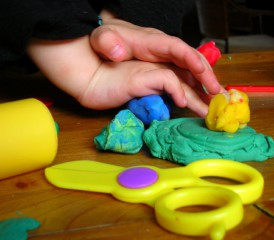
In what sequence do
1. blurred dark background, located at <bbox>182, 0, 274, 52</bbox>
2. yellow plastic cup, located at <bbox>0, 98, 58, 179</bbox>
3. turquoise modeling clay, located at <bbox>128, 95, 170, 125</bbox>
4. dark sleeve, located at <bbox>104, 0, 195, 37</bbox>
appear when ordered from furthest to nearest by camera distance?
blurred dark background, located at <bbox>182, 0, 274, 52</bbox> < dark sleeve, located at <bbox>104, 0, 195, 37</bbox> < turquoise modeling clay, located at <bbox>128, 95, 170, 125</bbox> < yellow plastic cup, located at <bbox>0, 98, 58, 179</bbox>

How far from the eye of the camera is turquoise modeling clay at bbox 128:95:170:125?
0.48 meters

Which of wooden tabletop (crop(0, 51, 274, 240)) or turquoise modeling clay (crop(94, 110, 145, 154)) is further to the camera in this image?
turquoise modeling clay (crop(94, 110, 145, 154))

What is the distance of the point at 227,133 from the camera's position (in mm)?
401

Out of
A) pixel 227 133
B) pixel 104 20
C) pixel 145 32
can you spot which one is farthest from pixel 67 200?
pixel 104 20

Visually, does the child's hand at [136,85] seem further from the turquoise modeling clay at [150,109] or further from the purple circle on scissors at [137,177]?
the purple circle on scissors at [137,177]

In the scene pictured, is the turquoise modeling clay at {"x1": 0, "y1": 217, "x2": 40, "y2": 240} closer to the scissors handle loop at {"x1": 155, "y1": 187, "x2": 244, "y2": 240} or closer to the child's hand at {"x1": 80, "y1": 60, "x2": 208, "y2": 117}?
the scissors handle loop at {"x1": 155, "y1": 187, "x2": 244, "y2": 240}

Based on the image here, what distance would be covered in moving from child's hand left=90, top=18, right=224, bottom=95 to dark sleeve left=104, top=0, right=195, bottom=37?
0.10 m

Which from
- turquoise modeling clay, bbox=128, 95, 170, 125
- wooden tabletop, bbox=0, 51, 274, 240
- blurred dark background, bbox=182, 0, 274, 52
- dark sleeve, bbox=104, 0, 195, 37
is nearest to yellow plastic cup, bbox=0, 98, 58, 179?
wooden tabletop, bbox=0, 51, 274, 240

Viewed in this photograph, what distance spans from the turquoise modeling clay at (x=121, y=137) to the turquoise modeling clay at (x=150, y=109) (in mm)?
41

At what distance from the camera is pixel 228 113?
40 centimetres

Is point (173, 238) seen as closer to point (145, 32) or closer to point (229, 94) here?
point (229, 94)

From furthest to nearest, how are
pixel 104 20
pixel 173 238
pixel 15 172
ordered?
pixel 104 20, pixel 15 172, pixel 173 238

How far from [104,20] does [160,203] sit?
421 millimetres

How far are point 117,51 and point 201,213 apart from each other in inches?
10.2
